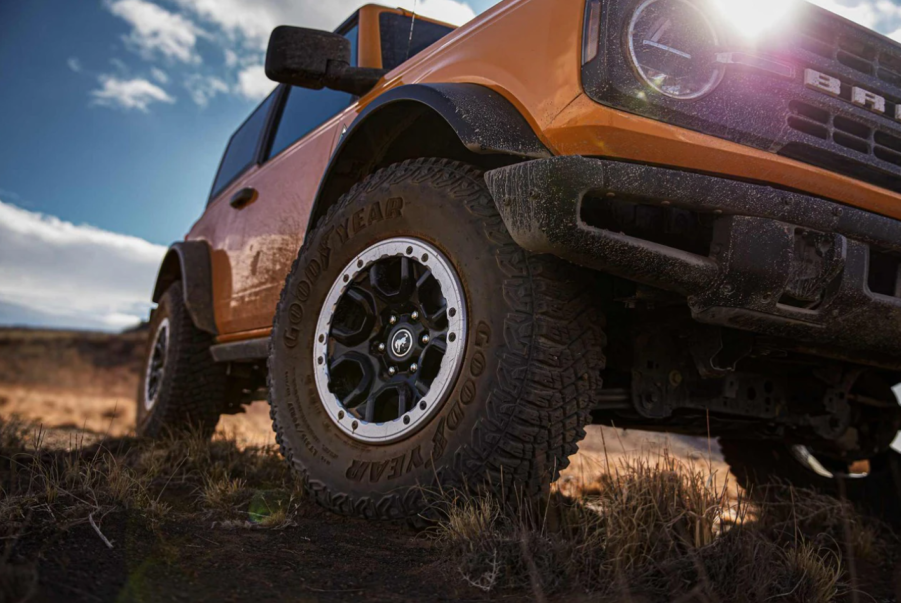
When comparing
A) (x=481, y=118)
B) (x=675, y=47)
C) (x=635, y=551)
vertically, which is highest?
(x=675, y=47)

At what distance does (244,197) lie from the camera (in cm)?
370

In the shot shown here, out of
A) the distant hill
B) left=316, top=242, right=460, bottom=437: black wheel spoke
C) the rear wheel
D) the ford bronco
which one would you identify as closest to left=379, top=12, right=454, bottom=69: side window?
the ford bronco

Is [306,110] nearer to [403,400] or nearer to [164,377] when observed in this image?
[164,377]

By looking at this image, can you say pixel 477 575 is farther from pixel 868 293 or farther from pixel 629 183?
pixel 868 293

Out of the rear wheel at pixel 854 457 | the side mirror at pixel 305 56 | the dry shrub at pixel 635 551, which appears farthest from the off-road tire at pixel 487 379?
the rear wheel at pixel 854 457

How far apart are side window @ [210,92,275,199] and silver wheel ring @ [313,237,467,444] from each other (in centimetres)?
222

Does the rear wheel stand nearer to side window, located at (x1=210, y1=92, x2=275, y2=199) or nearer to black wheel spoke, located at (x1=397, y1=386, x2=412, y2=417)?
black wheel spoke, located at (x1=397, y1=386, x2=412, y2=417)

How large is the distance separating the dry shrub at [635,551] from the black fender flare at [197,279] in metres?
2.49

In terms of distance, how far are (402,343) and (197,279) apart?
2300 millimetres

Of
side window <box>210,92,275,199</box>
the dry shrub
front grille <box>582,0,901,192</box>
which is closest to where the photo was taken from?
the dry shrub

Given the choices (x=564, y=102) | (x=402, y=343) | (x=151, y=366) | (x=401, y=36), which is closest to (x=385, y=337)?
(x=402, y=343)

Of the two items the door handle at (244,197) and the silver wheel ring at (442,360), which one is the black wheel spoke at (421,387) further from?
the door handle at (244,197)

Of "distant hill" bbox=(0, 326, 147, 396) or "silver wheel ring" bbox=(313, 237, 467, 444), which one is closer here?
"silver wheel ring" bbox=(313, 237, 467, 444)

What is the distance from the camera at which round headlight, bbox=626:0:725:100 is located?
175 centimetres
